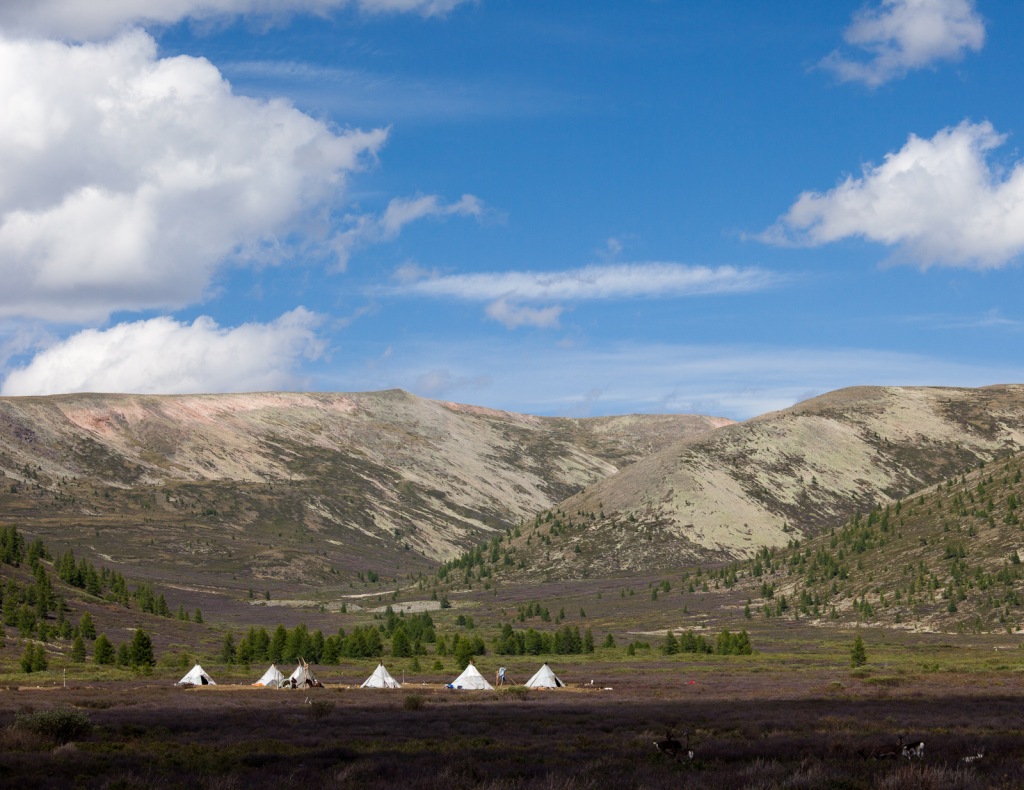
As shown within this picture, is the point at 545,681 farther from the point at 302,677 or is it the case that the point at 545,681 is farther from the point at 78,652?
the point at 78,652

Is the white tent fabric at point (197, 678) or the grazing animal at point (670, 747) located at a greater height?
the grazing animal at point (670, 747)

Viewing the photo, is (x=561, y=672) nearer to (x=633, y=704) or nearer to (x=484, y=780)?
(x=633, y=704)

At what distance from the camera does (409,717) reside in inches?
2074

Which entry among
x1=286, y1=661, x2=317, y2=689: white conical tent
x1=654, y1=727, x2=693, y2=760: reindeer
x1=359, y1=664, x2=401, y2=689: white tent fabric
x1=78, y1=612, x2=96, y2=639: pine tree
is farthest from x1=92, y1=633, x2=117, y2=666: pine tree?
x1=654, y1=727, x2=693, y2=760: reindeer

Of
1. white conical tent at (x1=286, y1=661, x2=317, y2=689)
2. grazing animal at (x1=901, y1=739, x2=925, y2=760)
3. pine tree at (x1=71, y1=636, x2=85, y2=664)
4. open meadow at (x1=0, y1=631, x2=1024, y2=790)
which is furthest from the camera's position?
pine tree at (x1=71, y1=636, x2=85, y2=664)

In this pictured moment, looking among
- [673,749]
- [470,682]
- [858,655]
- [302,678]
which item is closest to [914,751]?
[673,749]

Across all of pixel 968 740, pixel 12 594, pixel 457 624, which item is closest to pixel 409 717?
pixel 968 740

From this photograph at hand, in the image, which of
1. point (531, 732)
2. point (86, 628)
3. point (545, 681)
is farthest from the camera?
point (86, 628)

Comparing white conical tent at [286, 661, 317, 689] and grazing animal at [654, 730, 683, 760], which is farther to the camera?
white conical tent at [286, 661, 317, 689]

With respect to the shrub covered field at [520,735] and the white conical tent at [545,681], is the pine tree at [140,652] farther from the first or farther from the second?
the white conical tent at [545,681]

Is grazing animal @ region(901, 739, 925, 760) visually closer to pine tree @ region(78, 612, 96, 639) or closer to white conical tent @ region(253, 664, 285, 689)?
white conical tent @ region(253, 664, 285, 689)

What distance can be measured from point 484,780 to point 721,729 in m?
21.4

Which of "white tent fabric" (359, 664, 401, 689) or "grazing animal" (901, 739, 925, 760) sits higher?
"grazing animal" (901, 739, 925, 760)

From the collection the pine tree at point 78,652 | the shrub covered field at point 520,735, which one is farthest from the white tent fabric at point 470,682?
the pine tree at point 78,652
